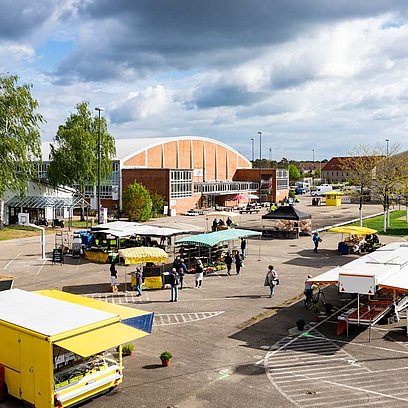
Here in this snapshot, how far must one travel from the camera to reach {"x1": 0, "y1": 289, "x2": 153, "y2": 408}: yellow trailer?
1135 centimetres

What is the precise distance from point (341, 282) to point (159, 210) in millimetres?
44915

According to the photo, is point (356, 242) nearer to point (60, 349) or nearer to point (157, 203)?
point (60, 349)

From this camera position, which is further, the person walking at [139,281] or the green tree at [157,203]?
the green tree at [157,203]

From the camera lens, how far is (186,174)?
66.5 m

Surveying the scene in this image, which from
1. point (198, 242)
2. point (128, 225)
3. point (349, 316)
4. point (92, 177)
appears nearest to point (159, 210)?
point (92, 177)

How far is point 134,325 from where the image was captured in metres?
13.6

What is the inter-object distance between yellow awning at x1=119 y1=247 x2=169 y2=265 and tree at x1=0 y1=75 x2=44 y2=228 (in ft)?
78.0

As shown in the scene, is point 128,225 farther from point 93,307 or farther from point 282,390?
point 282,390

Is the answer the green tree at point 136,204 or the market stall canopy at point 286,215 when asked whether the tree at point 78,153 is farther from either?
the market stall canopy at point 286,215

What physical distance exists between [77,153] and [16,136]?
9075 mm

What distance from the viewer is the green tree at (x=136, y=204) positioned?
5491cm

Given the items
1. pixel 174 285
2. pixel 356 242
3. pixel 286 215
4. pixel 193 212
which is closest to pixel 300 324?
pixel 174 285

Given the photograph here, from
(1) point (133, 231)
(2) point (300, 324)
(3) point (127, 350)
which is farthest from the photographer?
(1) point (133, 231)

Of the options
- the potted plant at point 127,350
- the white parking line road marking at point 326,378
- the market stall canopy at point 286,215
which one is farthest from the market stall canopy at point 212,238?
the potted plant at point 127,350
